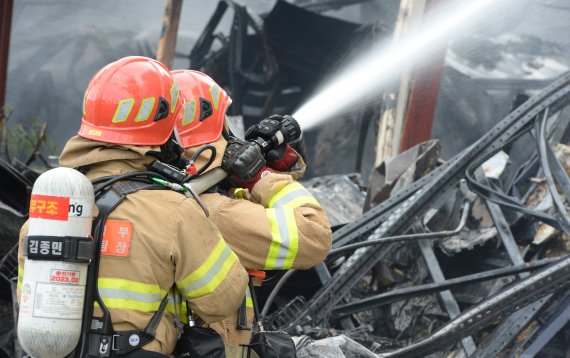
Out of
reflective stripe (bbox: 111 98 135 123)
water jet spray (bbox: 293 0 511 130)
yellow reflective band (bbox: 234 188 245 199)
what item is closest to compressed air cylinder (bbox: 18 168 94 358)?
reflective stripe (bbox: 111 98 135 123)

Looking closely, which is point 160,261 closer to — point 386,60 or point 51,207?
point 51,207

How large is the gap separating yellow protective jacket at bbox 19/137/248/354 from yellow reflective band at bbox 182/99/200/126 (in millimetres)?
644

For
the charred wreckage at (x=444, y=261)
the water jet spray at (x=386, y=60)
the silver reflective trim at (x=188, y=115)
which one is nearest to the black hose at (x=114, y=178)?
the silver reflective trim at (x=188, y=115)

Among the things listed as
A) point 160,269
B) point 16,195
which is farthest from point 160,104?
point 16,195

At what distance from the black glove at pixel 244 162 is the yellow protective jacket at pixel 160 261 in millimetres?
326

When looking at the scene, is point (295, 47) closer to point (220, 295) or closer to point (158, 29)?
point (158, 29)

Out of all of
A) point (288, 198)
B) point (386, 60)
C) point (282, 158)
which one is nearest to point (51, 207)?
point (288, 198)

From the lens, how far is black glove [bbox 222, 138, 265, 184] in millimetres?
2580

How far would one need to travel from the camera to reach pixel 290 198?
2.64 meters

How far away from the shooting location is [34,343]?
2.08 m

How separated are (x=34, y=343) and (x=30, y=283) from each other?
17cm

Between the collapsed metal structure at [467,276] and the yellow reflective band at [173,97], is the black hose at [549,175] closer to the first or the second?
the collapsed metal structure at [467,276]

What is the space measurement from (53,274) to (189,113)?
1.09m

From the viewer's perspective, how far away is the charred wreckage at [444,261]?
4.02m
